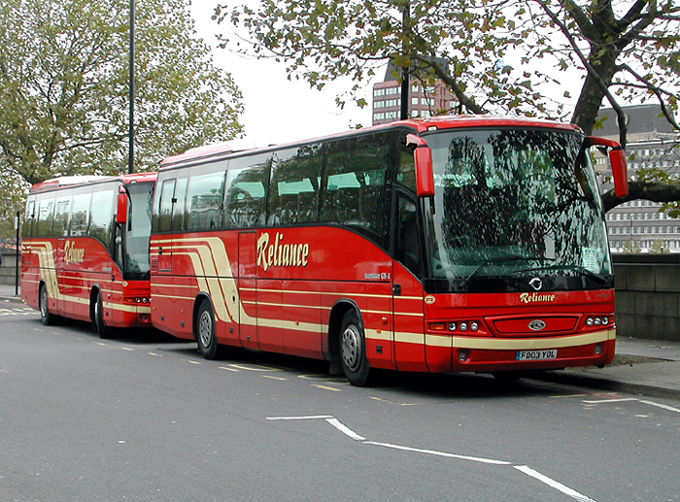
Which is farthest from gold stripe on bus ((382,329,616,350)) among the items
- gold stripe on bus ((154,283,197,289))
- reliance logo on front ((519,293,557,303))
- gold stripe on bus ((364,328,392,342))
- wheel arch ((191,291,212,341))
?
gold stripe on bus ((154,283,197,289))

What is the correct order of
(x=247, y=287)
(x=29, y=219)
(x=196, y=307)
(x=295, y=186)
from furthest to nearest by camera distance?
(x=29, y=219) → (x=196, y=307) → (x=247, y=287) → (x=295, y=186)

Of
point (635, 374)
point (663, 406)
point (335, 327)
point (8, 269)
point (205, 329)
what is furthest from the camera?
point (8, 269)

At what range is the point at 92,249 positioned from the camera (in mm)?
24219

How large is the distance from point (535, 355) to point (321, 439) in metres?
3.75

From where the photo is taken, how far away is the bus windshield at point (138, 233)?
22.5 meters

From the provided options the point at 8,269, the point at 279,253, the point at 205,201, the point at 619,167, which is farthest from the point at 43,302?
the point at 8,269

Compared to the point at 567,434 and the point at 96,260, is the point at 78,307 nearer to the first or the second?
the point at 96,260

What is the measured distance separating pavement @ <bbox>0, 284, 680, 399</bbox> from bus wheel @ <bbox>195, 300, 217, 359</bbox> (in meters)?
5.90

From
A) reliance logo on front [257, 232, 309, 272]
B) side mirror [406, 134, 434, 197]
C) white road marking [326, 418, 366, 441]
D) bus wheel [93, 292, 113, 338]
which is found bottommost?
white road marking [326, 418, 366, 441]

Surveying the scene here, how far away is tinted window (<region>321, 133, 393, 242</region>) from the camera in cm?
1328

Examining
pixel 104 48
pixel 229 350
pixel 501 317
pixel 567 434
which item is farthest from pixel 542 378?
pixel 104 48

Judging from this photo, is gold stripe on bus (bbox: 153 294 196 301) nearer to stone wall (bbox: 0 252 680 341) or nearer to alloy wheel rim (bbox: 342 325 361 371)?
alloy wheel rim (bbox: 342 325 361 371)

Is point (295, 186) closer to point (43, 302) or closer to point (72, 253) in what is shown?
point (72, 253)

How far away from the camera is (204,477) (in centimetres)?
772
